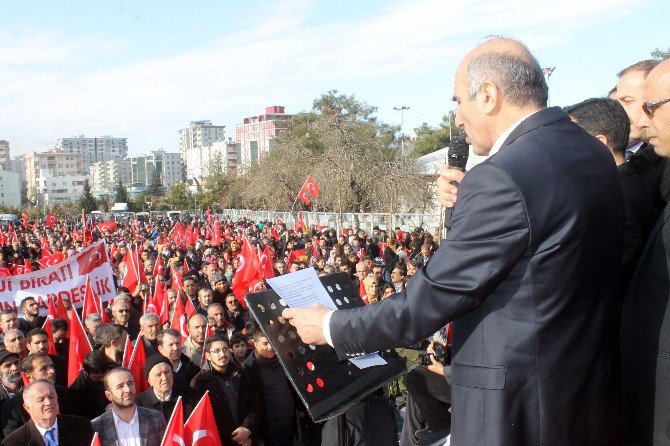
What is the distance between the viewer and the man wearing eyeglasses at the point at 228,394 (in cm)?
596

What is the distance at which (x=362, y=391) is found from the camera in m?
2.63

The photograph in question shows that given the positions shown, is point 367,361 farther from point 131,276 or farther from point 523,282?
point 131,276

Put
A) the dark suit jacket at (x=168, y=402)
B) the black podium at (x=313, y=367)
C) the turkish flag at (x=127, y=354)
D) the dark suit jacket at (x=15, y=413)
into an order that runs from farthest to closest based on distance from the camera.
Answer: the turkish flag at (x=127, y=354), the dark suit jacket at (x=168, y=402), the dark suit jacket at (x=15, y=413), the black podium at (x=313, y=367)

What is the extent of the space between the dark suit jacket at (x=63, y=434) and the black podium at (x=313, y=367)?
128 inches

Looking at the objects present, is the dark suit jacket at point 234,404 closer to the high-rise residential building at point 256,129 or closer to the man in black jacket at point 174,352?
the man in black jacket at point 174,352

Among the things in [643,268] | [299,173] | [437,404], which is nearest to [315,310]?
[643,268]

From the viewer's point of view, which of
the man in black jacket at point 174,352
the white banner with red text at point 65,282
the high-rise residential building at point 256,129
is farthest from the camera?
the high-rise residential building at point 256,129

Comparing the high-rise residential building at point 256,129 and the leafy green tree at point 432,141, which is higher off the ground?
the high-rise residential building at point 256,129

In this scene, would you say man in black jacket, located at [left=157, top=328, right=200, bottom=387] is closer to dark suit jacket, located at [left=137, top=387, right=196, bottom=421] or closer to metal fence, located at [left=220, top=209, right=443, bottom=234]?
dark suit jacket, located at [left=137, top=387, right=196, bottom=421]

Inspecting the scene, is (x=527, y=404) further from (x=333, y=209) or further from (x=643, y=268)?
(x=333, y=209)

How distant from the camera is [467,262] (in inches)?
73.0

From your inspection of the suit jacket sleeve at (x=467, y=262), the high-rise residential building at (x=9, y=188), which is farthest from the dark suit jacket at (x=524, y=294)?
the high-rise residential building at (x=9, y=188)

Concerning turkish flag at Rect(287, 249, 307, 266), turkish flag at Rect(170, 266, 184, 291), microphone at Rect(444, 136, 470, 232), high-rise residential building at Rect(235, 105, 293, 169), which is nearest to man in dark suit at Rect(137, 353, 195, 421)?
microphone at Rect(444, 136, 470, 232)

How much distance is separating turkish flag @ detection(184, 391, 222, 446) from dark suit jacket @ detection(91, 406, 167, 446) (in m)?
0.27
